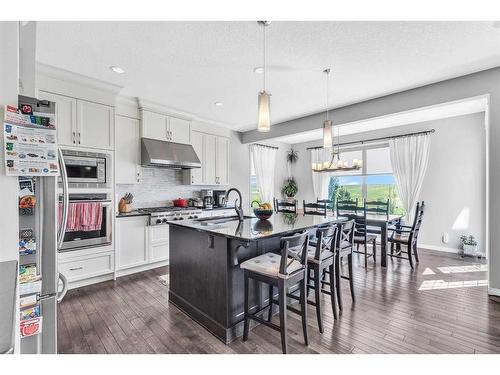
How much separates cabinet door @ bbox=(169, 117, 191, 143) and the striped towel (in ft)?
5.66

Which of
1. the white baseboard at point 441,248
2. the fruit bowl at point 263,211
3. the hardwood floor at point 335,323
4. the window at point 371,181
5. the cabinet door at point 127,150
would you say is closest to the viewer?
the hardwood floor at point 335,323

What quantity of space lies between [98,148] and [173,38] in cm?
189

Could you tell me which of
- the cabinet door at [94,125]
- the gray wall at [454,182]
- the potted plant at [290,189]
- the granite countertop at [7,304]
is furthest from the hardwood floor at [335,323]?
the potted plant at [290,189]

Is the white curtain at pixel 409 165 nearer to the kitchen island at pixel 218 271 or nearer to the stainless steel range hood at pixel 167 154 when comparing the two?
the kitchen island at pixel 218 271

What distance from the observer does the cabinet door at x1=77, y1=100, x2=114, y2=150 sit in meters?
3.19

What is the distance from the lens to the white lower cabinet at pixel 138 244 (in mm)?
3504

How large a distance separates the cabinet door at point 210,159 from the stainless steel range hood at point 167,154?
459 mm

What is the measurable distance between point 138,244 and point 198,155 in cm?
199

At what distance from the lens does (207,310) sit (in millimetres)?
2240

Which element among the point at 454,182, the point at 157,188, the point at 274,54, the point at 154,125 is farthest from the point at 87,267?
the point at 454,182

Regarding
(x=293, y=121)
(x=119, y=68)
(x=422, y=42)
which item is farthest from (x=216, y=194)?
(x=422, y=42)

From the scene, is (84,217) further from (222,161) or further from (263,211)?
(222,161)
